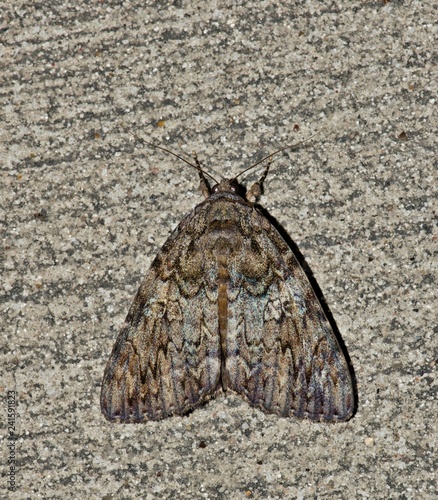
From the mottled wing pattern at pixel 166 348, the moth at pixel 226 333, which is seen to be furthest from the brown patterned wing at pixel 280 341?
the mottled wing pattern at pixel 166 348

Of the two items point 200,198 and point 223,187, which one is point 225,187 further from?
point 200,198

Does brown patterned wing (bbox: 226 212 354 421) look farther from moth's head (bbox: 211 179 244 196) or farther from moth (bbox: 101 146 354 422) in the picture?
moth's head (bbox: 211 179 244 196)

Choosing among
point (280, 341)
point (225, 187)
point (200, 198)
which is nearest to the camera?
point (280, 341)

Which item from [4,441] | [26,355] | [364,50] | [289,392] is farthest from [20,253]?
[364,50]

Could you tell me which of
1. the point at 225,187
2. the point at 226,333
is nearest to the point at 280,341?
the point at 226,333

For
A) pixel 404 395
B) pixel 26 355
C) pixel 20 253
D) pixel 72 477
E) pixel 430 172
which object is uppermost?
pixel 430 172

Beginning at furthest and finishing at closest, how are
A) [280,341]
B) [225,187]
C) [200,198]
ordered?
[200,198] → [225,187] → [280,341]

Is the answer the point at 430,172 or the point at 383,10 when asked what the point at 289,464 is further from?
the point at 383,10

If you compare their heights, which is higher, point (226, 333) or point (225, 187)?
point (225, 187)
